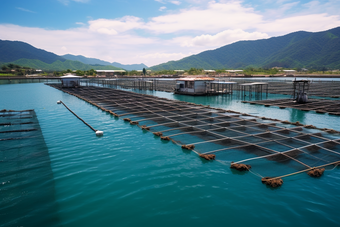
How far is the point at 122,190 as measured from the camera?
7133 millimetres

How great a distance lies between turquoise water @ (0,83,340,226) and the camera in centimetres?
574

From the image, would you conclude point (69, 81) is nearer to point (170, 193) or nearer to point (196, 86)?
point (196, 86)

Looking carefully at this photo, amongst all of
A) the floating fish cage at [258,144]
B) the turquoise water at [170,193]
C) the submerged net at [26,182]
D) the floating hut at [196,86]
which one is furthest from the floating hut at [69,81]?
the turquoise water at [170,193]

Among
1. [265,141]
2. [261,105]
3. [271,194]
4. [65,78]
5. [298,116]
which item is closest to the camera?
[271,194]

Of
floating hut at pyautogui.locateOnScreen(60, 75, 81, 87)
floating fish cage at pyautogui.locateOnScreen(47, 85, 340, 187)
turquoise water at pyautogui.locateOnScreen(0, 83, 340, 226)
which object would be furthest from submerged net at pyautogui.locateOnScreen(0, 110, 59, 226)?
floating hut at pyautogui.locateOnScreen(60, 75, 81, 87)

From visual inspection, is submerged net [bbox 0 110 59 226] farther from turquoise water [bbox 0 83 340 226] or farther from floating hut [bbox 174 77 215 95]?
floating hut [bbox 174 77 215 95]

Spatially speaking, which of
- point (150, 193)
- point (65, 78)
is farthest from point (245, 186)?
point (65, 78)

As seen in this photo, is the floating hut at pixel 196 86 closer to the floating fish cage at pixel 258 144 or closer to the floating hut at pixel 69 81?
the floating fish cage at pixel 258 144

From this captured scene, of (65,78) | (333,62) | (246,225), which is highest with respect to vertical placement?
(333,62)

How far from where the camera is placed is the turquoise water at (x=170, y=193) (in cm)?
574

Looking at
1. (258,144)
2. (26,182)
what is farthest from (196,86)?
(26,182)

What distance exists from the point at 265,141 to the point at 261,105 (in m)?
16.3

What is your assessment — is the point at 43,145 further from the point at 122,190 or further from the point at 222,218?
the point at 222,218

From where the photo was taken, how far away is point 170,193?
6957mm
